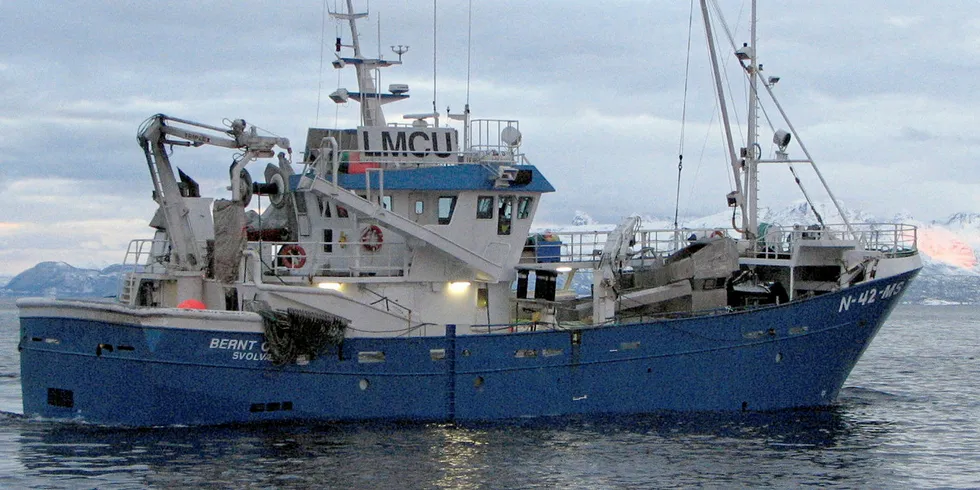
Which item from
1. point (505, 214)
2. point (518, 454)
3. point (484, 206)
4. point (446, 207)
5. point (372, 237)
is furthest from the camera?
point (505, 214)

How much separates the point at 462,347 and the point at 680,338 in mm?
4080

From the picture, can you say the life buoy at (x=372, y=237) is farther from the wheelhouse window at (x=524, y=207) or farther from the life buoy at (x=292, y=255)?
the wheelhouse window at (x=524, y=207)

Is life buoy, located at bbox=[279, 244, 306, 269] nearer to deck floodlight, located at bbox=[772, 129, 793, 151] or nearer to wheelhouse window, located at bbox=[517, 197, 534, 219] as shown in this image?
wheelhouse window, located at bbox=[517, 197, 534, 219]

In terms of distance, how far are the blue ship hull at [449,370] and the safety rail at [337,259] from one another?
6.73 ft

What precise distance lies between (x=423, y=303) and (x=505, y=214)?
2.42m

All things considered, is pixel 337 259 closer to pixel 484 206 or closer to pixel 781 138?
pixel 484 206

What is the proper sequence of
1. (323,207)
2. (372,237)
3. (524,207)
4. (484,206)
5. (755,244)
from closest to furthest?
(372,237)
(484,206)
(323,207)
(524,207)
(755,244)

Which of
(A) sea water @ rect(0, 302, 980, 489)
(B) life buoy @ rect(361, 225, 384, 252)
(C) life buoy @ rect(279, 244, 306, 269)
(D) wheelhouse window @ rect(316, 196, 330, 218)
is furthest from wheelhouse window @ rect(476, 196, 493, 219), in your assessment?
(A) sea water @ rect(0, 302, 980, 489)

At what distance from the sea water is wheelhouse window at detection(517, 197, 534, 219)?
434cm

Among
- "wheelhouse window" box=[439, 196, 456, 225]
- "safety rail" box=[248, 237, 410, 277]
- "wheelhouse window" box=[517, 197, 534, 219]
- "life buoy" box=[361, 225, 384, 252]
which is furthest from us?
"wheelhouse window" box=[517, 197, 534, 219]

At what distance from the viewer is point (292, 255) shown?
75.8ft

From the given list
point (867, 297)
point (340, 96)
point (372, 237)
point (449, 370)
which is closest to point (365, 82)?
point (340, 96)

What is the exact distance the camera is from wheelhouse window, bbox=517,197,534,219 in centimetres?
2452

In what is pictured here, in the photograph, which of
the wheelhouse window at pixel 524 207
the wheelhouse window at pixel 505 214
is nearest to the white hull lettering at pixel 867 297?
the wheelhouse window at pixel 524 207
